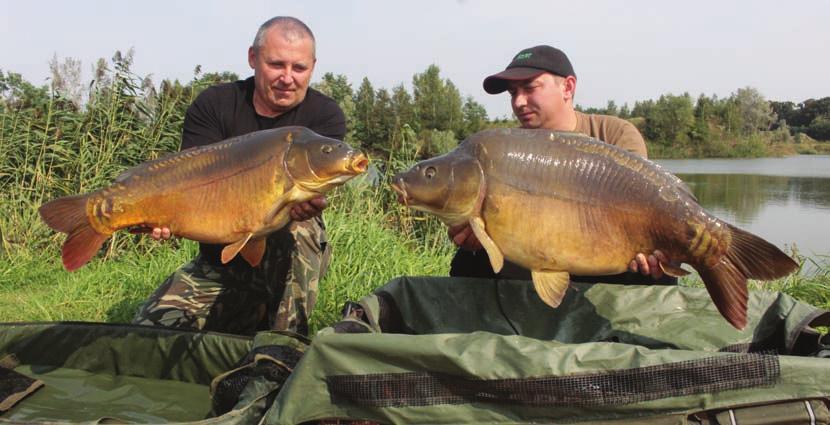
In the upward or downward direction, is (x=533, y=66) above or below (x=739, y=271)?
above

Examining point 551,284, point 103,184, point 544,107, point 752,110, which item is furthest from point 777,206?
point 752,110

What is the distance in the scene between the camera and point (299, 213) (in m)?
1.86

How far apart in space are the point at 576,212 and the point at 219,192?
0.87m

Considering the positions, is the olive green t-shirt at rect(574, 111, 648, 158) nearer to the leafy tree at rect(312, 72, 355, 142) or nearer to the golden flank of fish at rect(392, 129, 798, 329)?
the golden flank of fish at rect(392, 129, 798, 329)

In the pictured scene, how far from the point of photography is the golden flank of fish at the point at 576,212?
1487 mm

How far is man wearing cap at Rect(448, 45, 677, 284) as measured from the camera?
2.23m

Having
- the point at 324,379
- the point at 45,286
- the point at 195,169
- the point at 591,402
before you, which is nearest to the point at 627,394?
the point at 591,402

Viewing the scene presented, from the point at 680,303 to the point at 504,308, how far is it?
474 mm

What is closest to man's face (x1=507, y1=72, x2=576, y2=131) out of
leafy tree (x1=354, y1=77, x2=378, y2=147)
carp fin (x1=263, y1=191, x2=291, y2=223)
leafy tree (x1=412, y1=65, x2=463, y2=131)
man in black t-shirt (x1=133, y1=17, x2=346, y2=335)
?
man in black t-shirt (x1=133, y1=17, x2=346, y2=335)

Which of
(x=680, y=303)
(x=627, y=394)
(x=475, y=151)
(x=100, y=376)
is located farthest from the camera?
(x=100, y=376)

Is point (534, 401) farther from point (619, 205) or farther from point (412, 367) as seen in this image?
point (619, 205)

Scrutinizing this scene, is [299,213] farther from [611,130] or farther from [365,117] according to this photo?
[365,117]

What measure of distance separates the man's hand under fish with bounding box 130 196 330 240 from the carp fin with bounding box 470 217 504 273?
48 cm

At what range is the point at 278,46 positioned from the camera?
2.21 metres
